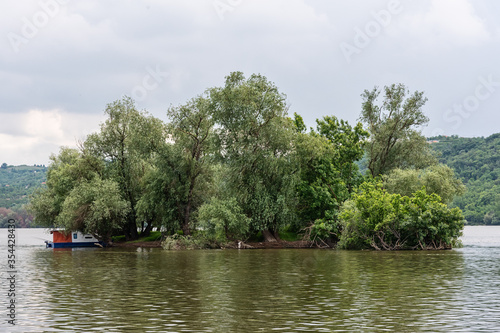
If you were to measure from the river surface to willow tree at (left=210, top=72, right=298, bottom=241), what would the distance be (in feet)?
92.3

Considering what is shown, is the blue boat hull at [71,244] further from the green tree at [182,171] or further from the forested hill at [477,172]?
the forested hill at [477,172]

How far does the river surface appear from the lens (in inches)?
763

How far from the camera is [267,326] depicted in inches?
749

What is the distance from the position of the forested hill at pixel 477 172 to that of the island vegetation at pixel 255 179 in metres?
67.8

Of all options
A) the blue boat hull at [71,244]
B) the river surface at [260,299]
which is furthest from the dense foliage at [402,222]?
the blue boat hull at [71,244]

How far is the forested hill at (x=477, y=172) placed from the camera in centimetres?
15338

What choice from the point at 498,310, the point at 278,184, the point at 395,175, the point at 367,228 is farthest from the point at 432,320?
the point at 395,175

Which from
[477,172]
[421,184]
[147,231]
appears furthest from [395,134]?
[477,172]

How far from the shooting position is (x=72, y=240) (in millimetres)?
89812

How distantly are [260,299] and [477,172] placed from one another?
14960cm

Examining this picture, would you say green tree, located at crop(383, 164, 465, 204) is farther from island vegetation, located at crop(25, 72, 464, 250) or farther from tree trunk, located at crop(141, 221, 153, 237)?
tree trunk, located at crop(141, 221, 153, 237)

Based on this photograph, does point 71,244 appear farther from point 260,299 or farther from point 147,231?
point 260,299

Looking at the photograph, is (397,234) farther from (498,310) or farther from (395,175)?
(498,310)

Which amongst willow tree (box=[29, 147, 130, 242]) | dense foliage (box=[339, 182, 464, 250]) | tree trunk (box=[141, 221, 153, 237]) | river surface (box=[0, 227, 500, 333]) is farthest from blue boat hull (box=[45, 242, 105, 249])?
river surface (box=[0, 227, 500, 333])
